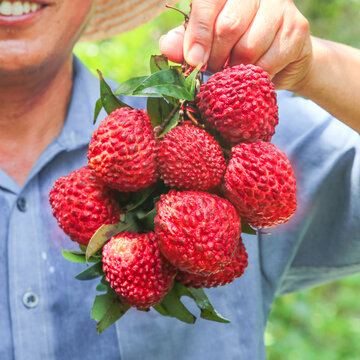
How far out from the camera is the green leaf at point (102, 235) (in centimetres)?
75

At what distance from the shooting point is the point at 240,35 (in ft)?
2.88

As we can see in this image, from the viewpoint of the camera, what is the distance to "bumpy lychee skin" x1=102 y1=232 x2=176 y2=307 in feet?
2.45

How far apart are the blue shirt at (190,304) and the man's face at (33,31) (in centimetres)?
22

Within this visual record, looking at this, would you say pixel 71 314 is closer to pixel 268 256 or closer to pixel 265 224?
pixel 268 256

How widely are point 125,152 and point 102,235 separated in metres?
0.13

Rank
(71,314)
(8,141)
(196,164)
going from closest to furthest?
(196,164) < (71,314) < (8,141)

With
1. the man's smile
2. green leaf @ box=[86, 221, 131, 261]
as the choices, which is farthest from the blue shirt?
green leaf @ box=[86, 221, 131, 261]

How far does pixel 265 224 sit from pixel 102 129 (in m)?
0.28

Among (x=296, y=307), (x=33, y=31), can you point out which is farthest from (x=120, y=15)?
(x=296, y=307)

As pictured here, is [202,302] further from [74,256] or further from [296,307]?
[296,307]

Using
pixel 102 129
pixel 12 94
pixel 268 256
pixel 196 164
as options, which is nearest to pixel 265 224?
pixel 196 164

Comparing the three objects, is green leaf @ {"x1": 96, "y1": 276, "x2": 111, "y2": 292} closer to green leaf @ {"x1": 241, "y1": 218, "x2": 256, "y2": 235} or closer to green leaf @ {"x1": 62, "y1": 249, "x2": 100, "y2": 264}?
green leaf @ {"x1": 62, "y1": 249, "x2": 100, "y2": 264}

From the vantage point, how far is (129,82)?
805 mm

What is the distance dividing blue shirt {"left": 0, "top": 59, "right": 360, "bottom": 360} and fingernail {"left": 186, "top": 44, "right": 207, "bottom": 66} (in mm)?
568
